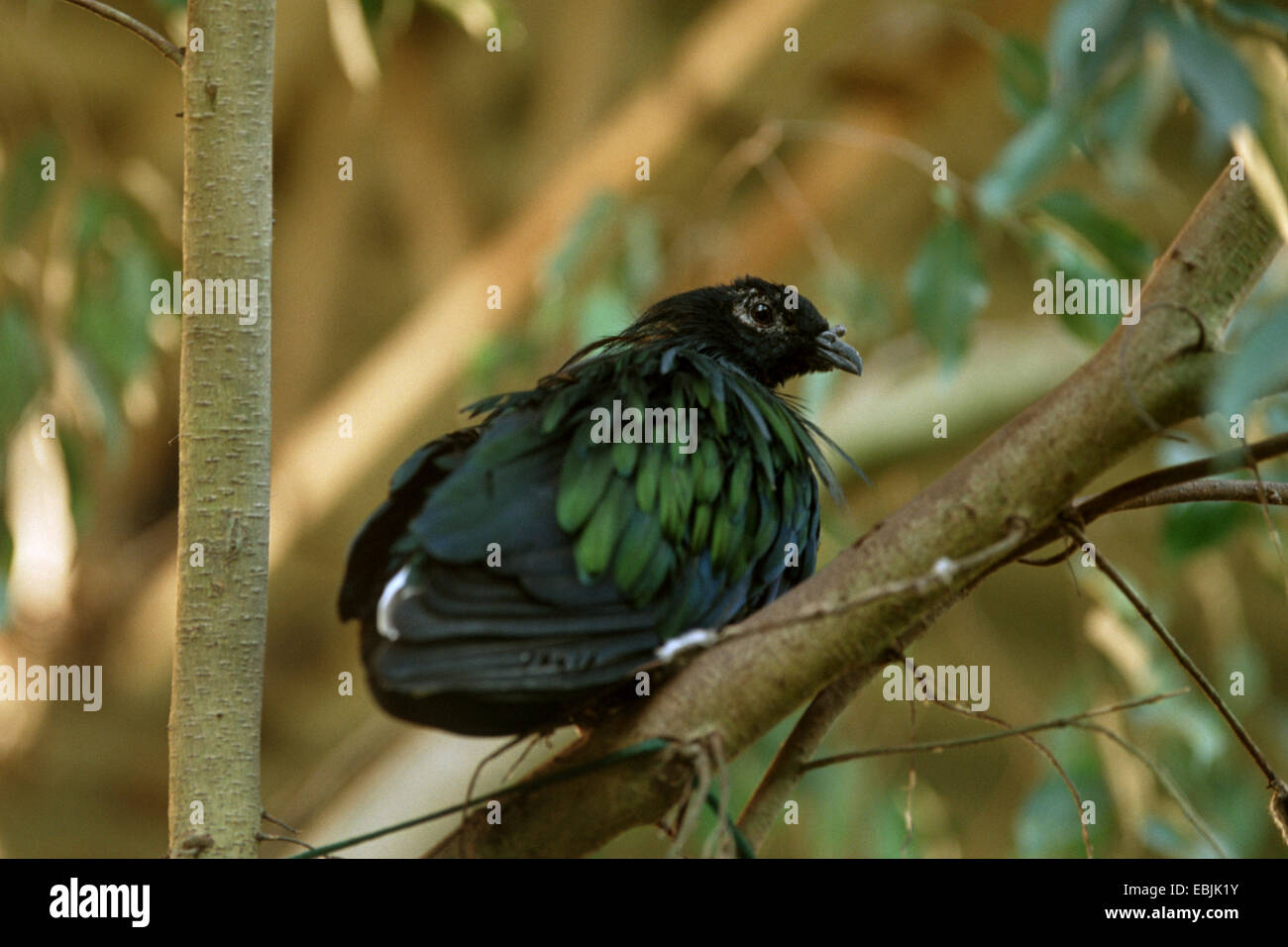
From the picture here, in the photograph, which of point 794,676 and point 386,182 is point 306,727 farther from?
point 794,676

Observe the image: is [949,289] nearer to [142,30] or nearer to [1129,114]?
[1129,114]

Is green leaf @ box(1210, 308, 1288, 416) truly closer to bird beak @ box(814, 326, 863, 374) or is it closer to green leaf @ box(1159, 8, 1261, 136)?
green leaf @ box(1159, 8, 1261, 136)

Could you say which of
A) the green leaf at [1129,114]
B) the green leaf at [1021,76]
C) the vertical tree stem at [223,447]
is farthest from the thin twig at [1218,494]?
the green leaf at [1021,76]

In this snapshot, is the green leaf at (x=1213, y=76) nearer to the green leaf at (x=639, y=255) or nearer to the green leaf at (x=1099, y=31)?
the green leaf at (x=1099, y=31)

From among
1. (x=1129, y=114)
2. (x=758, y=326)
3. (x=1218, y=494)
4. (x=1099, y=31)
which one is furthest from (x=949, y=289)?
(x=1099, y=31)

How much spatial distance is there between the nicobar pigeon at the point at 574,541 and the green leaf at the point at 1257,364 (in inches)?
25.4

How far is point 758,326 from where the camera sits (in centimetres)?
256

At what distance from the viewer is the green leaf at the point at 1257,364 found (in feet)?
3.17

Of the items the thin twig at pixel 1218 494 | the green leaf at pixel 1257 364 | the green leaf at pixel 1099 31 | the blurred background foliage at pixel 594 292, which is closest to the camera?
the green leaf at pixel 1257 364

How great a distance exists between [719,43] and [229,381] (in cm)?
316

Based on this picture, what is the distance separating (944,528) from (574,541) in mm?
517

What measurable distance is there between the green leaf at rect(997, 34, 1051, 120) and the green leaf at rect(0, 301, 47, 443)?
2412 millimetres

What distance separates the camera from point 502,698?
146cm

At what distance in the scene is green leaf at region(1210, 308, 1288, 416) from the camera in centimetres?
97
